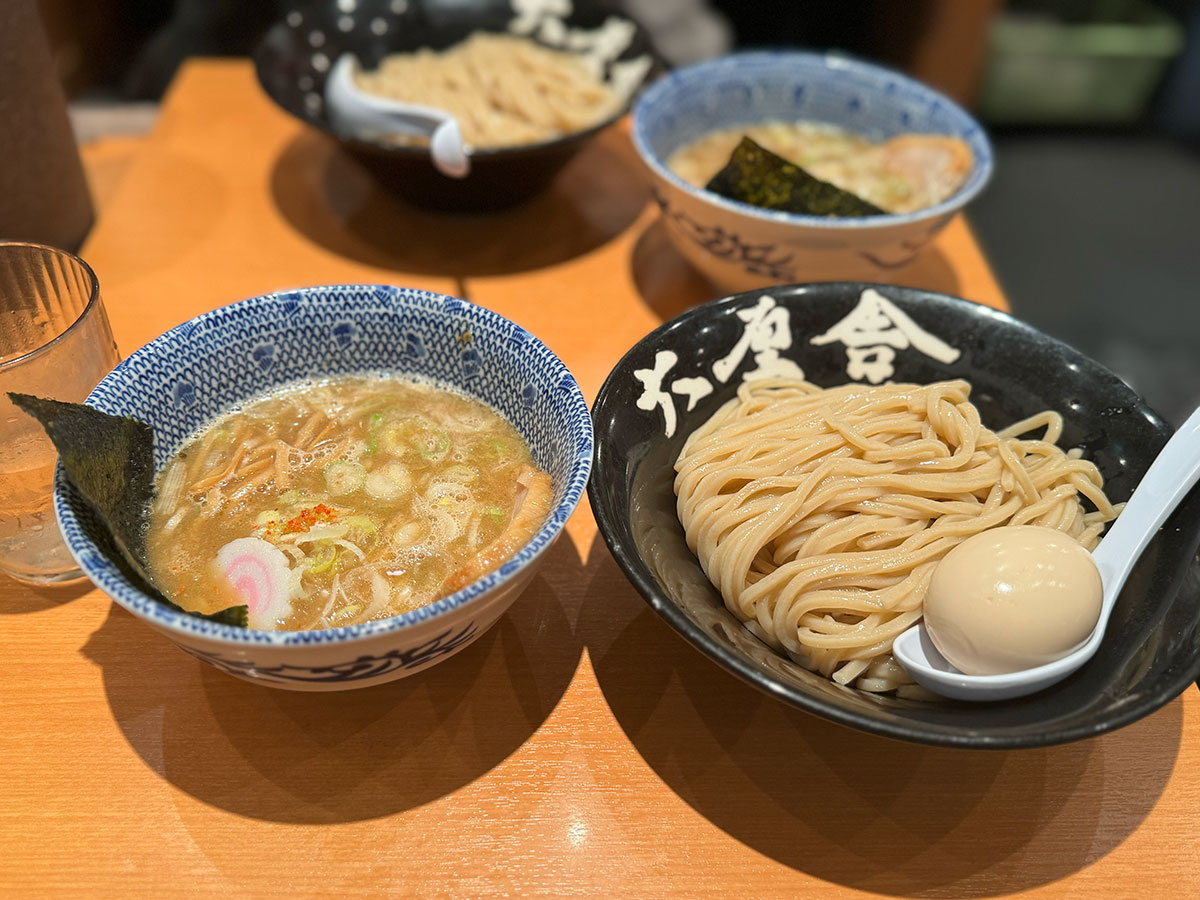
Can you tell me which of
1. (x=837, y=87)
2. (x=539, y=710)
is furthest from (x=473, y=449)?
(x=837, y=87)

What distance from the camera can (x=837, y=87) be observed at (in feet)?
7.07

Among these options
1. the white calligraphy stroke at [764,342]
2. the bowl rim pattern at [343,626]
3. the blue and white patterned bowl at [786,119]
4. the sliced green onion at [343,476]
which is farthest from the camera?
the blue and white patterned bowl at [786,119]

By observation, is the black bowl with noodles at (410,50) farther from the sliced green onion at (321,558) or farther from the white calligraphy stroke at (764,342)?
the sliced green onion at (321,558)

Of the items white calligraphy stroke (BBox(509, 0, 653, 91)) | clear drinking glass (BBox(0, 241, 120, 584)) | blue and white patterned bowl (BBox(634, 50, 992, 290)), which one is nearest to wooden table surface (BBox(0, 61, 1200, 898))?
clear drinking glass (BBox(0, 241, 120, 584))

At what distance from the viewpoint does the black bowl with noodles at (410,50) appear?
6.07 feet

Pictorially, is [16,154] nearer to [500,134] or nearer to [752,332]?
[500,134]

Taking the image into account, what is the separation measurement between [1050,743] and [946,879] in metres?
0.23

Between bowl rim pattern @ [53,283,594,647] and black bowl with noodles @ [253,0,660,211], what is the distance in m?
0.63

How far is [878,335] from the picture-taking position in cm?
145

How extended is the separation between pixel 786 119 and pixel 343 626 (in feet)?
5.65

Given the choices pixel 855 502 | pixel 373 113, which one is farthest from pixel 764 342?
pixel 373 113

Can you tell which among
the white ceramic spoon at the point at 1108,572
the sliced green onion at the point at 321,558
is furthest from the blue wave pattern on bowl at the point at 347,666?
the white ceramic spoon at the point at 1108,572

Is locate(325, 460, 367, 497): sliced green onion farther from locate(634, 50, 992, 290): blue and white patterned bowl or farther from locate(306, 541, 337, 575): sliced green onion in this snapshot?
locate(634, 50, 992, 290): blue and white patterned bowl

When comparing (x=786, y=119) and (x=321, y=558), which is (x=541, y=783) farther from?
(x=786, y=119)
